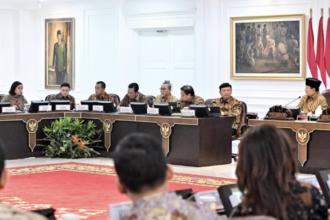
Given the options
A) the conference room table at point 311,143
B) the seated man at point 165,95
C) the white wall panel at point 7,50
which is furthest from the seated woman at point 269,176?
the white wall panel at point 7,50

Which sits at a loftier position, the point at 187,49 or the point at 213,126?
the point at 187,49

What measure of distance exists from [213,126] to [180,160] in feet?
2.14

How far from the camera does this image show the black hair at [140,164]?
1.91 meters

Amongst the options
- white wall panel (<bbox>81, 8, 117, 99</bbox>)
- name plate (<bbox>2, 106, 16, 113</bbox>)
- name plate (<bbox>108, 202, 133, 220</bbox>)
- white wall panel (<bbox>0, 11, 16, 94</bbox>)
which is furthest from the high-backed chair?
white wall panel (<bbox>0, 11, 16, 94</bbox>)

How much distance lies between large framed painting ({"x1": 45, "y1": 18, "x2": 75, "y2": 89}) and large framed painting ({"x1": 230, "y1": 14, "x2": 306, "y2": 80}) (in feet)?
12.8

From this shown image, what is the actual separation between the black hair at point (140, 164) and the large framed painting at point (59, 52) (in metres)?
11.5

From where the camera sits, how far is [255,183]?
2135 mm

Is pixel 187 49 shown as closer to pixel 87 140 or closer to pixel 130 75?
pixel 130 75

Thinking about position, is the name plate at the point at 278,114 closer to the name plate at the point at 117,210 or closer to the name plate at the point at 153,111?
the name plate at the point at 153,111

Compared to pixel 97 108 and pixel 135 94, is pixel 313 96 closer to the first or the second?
pixel 135 94

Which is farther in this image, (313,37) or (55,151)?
(313,37)

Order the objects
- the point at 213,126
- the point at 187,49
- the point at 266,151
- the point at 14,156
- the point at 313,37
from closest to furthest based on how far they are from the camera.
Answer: the point at 266,151 → the point at 213,126 → the point at 14,156 → the point at 313,37 → the point at 187,49

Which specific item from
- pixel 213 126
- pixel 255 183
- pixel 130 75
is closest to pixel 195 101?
pixel 213 126

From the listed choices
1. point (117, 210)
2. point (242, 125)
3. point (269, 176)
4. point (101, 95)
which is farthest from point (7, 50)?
point (269, 176)
